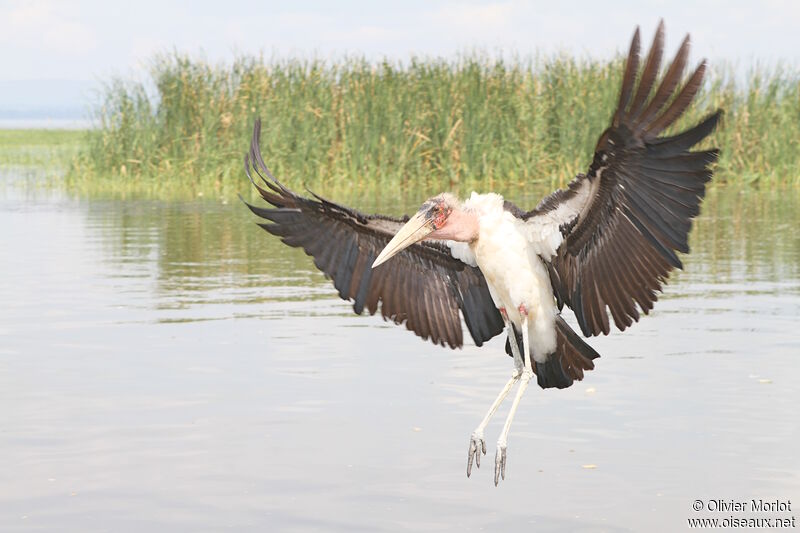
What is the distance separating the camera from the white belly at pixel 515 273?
22.9 feet

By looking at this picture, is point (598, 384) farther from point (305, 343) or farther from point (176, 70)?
point (176, 70)

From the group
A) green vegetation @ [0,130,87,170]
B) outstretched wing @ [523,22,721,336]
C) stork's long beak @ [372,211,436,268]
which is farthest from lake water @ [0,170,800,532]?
green vegetation @ [0,130,87,170]

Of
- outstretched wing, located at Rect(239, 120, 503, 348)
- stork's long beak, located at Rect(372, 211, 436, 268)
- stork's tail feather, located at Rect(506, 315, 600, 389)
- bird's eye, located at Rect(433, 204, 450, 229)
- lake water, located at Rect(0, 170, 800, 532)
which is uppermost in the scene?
bird's eye, located at Rect(433, 204, 450, 229)

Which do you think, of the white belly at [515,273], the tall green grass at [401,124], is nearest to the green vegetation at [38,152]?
the tall green grass at [401,124]

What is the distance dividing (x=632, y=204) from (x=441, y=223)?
899 millimetres

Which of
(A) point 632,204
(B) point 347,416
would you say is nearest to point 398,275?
(B) point 347,416

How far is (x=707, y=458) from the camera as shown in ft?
22.4

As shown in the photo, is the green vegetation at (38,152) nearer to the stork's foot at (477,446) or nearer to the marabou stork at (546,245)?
the marabou stork at (546,245)

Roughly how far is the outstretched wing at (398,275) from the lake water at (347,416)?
0.47m

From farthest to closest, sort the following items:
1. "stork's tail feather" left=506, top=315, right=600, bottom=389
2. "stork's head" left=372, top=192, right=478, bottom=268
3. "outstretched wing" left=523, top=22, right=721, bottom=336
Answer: "stork's tail feather" left=506, top=315, right=600, bottom=389
"stork's head" left=372, top=192, right=478, bottom=268
"outstretched wing" left=523, top=22, right=721, bottom=336

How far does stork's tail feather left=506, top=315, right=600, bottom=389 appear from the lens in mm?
7309

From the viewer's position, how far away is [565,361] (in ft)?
24.3

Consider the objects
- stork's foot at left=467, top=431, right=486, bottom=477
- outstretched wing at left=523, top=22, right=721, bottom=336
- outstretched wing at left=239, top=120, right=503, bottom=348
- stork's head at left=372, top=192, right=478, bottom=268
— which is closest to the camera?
outstretched wing at left=523, top=22, right=721, bottom=336

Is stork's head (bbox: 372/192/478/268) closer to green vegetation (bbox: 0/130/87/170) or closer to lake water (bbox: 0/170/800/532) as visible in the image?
lake water (bbox: 0/170/800/532)
